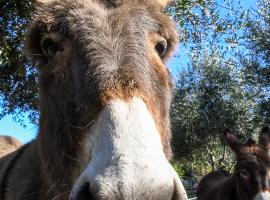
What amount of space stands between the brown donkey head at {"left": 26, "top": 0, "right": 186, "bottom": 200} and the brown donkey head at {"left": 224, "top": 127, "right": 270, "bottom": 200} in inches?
230

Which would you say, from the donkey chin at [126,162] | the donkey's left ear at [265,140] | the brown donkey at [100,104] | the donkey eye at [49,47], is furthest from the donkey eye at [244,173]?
the donkey chin at [126,162]

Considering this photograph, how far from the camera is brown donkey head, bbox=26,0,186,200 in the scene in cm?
209

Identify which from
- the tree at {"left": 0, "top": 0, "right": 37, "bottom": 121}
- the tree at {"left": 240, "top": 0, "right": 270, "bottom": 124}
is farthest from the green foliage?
the tree at {"left": 0, "top": 0, "right": 37, "bottom": 121}

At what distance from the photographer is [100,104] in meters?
2.48

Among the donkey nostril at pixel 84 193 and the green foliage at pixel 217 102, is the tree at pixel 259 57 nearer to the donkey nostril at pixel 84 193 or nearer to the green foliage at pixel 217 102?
the green foliage at pixel 217 102

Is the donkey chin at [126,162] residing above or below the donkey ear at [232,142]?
below

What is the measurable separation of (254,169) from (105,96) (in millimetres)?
7127

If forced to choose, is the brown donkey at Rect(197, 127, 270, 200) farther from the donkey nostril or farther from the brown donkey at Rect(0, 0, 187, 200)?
the donkey nostril

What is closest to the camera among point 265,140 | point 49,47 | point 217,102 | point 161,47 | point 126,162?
point 126,162

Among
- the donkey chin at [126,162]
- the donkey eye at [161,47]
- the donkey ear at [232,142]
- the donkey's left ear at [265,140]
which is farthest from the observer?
the donkey ear at [232,142]

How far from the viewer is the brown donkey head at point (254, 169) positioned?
8.58m

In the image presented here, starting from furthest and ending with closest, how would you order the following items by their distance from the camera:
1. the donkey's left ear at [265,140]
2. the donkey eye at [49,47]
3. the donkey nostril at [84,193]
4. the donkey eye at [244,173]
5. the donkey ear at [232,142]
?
1. the donkey ear at [232,142]
2. the donkey's left ear at [265,140]
3. the donkey eye at [244,173]
4. the donkey eye at [49,47]
5. the donkey nostril at [84,193]

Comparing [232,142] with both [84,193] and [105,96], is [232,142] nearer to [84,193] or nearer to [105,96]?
[105,96]

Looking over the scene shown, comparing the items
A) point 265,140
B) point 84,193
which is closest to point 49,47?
point 84,193
